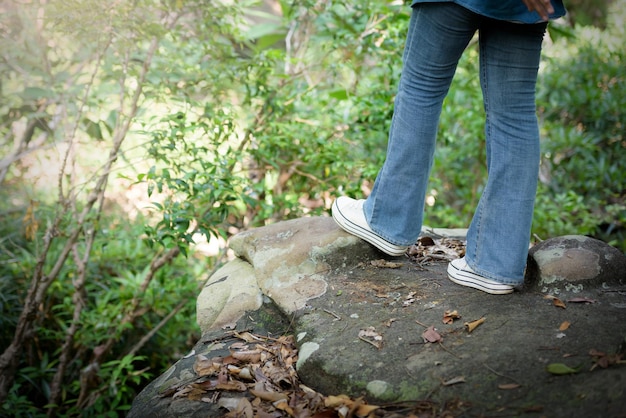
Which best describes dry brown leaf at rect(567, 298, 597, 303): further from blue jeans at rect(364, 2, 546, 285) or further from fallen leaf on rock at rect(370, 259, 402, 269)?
fallen leaf on rock at rect(370, 259, 402, 269)

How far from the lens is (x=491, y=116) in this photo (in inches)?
75.6

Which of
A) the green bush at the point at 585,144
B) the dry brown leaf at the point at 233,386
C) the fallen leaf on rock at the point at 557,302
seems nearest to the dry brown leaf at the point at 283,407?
the dry brown leaf at the point at 233,386

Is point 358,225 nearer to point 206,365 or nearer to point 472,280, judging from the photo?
point 472,280

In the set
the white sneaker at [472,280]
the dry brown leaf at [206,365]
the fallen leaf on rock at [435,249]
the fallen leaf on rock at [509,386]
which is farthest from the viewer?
the fallen leaf on rock at [435,249]

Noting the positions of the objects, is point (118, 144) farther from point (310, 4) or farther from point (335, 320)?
point (335, 320)

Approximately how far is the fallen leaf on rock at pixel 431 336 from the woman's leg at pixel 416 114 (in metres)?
0.49

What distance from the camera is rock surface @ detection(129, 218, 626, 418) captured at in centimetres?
142

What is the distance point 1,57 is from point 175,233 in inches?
72.2

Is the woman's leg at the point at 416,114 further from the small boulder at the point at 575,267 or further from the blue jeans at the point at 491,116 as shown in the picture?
the small boulder at the point at 575,267

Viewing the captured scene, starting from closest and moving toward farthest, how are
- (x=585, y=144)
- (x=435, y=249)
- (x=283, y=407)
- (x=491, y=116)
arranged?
(x=283, y=407) < (x=491, y=116) < (x=435, y=249) < (x=585, y=144)

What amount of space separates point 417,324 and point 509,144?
0.70 metres

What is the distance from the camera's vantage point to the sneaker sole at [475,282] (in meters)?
1.91

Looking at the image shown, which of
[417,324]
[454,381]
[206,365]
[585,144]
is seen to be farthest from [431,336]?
[585,144]

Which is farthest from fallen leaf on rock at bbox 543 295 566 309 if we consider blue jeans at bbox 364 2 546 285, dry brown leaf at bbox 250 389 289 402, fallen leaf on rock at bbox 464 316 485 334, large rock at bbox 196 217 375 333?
dry brown leaf at bbox 250 389 289 402
